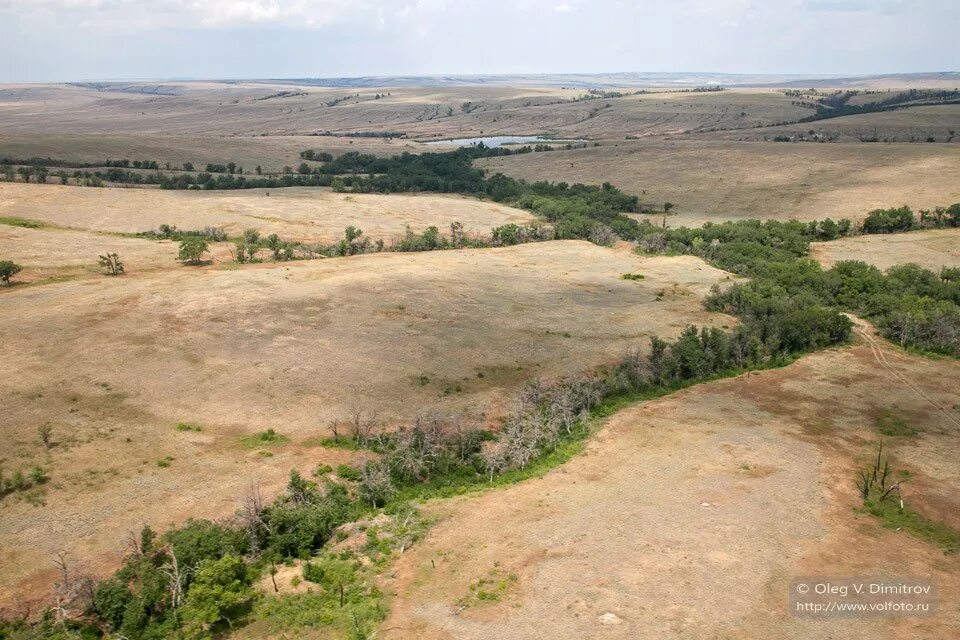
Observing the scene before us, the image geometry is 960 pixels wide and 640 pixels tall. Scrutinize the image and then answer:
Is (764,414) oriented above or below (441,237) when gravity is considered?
below

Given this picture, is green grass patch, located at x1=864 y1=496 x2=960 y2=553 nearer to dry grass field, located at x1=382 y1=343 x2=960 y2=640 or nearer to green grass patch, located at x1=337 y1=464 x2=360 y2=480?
dry grass field, located at x1=382 y1=343 x2=960 y2=640

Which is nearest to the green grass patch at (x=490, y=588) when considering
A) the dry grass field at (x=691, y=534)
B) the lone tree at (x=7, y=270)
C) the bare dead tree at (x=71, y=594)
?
the dry grass field at (x=691, y=534)

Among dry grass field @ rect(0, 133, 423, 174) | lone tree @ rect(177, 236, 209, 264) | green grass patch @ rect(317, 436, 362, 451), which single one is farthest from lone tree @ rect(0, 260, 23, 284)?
dry grass field @ rect(0, 133, 423, 174)

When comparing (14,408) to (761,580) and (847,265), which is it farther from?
(847,265)

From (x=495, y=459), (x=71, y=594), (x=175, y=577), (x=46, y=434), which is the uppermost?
(x=46, y=434)

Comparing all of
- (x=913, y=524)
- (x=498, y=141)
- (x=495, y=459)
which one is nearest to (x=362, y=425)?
(x=495, y=459)

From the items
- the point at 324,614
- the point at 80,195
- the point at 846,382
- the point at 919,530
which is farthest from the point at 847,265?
the point at 80,195

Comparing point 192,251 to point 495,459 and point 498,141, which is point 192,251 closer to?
point 495,459
